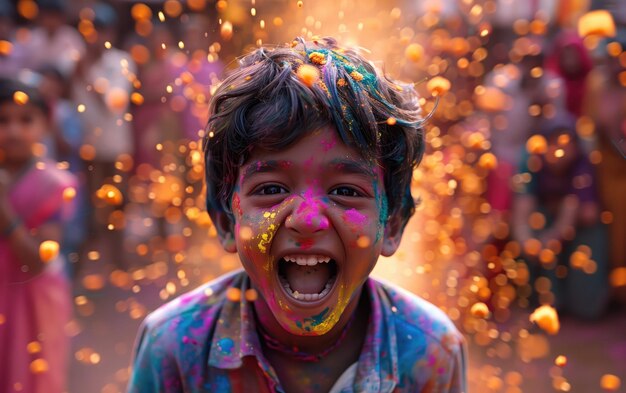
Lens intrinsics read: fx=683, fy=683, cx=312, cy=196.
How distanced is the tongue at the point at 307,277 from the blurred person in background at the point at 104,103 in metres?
2.67

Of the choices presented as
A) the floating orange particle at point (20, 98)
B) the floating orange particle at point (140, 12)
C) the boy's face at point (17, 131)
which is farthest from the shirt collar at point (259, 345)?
the floating orange particle at point (140, 12)

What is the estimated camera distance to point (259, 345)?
159 centimetres

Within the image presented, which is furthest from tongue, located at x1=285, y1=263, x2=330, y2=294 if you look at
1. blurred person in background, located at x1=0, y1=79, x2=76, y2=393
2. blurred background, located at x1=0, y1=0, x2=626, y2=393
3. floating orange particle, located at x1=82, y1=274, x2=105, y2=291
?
floating orange particle, located at x1=82, y1=274, x2=105, y2=291

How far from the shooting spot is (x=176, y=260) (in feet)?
14.3

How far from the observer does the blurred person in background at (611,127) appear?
358 cm

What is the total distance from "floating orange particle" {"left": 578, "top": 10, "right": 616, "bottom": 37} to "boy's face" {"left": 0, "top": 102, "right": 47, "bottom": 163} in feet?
9.14

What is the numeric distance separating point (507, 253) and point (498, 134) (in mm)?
665

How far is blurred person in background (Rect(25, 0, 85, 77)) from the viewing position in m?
3.83

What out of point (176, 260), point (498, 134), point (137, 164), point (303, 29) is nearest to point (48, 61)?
point (137, 164)

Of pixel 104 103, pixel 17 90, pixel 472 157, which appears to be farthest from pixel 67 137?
pixel 472 157

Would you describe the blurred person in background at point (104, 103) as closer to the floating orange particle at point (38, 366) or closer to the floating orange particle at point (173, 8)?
the floating orange particle at point (173, 8)

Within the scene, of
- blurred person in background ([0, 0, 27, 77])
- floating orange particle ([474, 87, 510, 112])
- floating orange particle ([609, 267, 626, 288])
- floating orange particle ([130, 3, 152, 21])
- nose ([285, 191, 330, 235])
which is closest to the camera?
nose ([285, 191, 330, 235])

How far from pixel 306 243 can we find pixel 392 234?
348 millimetres

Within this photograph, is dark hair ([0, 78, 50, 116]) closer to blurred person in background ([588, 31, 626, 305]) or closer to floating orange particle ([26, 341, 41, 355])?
floating orange particle ([26, 341, 41, 355])
